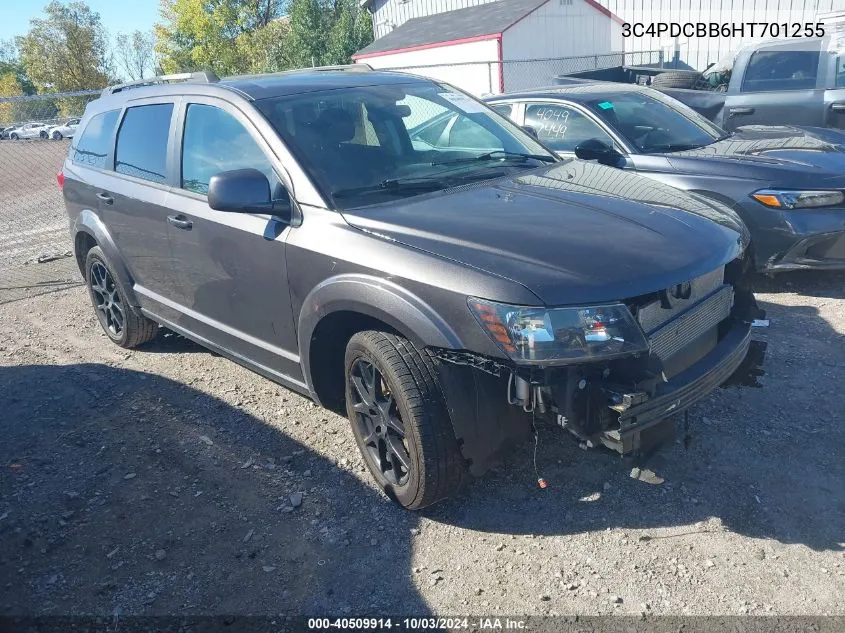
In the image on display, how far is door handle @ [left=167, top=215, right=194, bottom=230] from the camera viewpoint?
13.8 feet

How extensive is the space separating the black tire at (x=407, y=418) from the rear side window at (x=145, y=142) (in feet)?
6.59

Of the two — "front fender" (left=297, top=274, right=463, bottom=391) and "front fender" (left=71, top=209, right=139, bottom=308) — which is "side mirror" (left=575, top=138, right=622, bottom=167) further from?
"front fender" (left=71, top=209, right=139, bottom=308)

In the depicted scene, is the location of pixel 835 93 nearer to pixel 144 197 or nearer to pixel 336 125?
pixel 336 125

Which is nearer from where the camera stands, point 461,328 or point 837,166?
point 461,328

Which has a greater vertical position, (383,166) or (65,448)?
(383,166)

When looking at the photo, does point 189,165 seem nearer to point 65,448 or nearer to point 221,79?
point 221,79

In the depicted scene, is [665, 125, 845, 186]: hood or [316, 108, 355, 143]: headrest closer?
[316, 108, 355, 143]: headrest

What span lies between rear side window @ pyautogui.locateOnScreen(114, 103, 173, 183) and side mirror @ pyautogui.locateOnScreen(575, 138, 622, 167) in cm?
277

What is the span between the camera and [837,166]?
5.67 m

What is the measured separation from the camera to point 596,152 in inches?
210

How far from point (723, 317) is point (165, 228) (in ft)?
10.2

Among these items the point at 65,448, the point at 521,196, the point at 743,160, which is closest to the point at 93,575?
the point at 65,448

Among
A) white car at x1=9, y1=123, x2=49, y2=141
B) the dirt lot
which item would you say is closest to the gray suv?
the dirt lot

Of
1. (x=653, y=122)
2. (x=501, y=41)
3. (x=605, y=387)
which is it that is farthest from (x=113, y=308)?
(x=501, y=41)
